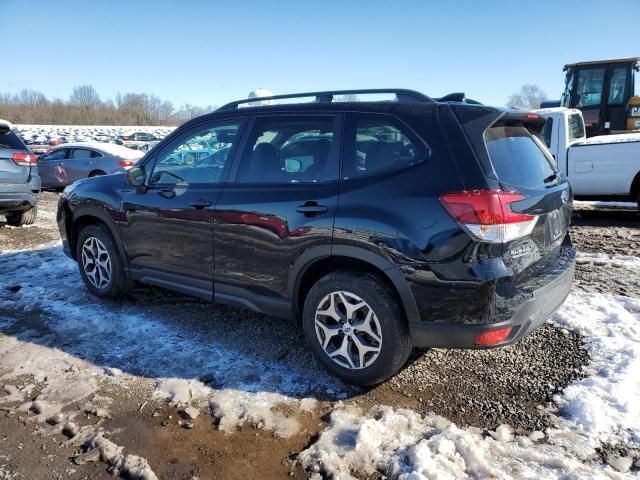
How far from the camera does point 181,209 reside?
4.11 metres

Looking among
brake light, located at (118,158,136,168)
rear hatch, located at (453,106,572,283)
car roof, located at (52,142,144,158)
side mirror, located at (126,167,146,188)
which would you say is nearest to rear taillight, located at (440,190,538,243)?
rear hatch, located at (453,106,572,283)

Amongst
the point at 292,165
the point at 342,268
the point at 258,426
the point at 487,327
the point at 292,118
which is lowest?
the point at 258,426

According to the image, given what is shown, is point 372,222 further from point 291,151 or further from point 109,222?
point 109,222

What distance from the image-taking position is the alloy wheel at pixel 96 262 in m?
4.86

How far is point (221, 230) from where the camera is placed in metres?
3.84

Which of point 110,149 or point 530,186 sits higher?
point 110,149

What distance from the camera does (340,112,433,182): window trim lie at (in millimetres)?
3027

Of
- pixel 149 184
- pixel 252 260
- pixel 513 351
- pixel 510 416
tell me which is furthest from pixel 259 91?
pixel 510 416

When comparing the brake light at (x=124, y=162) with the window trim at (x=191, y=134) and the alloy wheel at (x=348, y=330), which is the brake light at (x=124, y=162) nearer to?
the window trim at (x=191, y=134)

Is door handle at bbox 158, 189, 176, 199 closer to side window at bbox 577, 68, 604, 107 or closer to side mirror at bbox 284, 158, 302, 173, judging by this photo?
side mirror at bbox 284, 158, 302, 173

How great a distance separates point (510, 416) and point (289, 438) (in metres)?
1.31

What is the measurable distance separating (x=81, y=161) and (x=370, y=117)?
13025 mm

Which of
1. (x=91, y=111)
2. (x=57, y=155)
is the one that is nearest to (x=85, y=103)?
(x=91, y=111)

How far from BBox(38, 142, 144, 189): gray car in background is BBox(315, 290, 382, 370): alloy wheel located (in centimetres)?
1193
